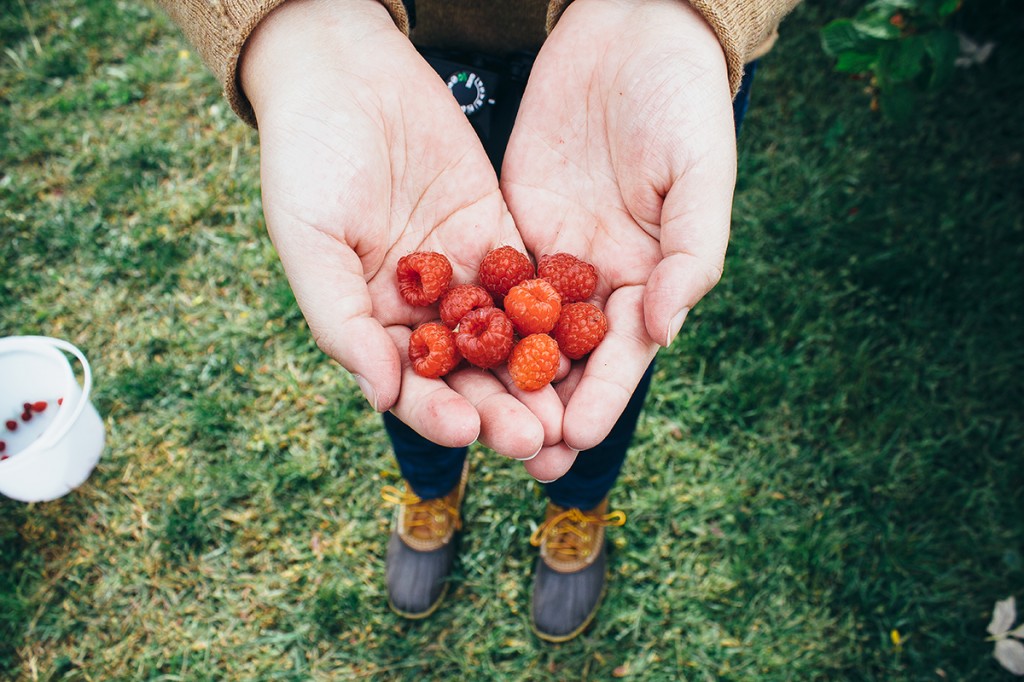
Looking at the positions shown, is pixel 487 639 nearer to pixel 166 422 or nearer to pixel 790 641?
pixel 790 641

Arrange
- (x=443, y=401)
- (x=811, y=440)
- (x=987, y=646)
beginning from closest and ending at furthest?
(x=443, y=401), (x=987, y=646), (x=811, y=440)

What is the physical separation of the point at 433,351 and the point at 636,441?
4.95 ft

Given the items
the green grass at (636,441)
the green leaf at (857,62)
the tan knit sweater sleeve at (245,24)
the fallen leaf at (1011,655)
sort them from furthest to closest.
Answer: the green leaf at (857,62) < the green grass at (636,441) < the fallen leaf at (1011,655) < the tan knit sweater sleeve at (245,24)

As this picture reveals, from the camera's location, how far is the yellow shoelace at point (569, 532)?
285 cm

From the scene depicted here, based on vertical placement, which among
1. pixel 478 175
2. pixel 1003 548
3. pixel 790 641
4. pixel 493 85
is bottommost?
pixel 790 641

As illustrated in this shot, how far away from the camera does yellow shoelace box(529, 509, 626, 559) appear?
2.85 metres

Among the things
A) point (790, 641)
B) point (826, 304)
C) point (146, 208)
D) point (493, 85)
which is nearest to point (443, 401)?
point (493, 85)

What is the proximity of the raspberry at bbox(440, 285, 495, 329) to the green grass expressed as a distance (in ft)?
3.90

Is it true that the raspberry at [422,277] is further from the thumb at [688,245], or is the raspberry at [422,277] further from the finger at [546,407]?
the thumb at [688,245]

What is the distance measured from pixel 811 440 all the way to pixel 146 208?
3.26 metres

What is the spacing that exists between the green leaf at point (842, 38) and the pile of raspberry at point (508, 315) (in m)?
1.67

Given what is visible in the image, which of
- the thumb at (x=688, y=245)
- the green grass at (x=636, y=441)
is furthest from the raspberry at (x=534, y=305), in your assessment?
the green grass at (x=636, y=441)

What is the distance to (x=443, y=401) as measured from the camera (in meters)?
1.86

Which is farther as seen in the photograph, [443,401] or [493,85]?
[493,85]
